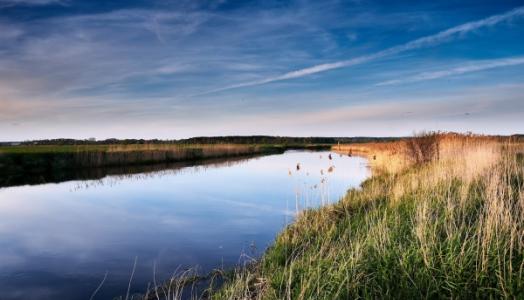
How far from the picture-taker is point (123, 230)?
10906 millimetres

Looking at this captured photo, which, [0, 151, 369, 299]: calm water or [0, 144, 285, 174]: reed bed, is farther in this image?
[0, 144, 285, 174]: reed bed

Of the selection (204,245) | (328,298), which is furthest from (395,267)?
(204,245)

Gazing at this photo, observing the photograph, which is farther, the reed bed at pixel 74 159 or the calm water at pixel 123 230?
the reed bed at pixel 74 159

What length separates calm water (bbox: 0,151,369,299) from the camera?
7293 millimetres

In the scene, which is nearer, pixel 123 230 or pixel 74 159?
pixel 123 230

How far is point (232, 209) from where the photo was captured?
1388cm

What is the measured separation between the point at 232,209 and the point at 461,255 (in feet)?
32.4

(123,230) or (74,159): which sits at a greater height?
(74,159)

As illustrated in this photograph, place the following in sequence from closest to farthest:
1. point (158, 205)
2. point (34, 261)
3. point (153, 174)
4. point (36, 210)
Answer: point (34, 261) < point (36, 210) < point (158, 205) < point (153, 174)

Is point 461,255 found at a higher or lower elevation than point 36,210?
higher

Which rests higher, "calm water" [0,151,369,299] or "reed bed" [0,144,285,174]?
"reed bed" [0,144,285,174]

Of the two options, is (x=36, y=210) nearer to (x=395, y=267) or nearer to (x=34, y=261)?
(x=34, y=261)

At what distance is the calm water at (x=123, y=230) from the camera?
7.29 metres

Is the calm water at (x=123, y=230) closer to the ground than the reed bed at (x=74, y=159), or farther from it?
closer to the ground
